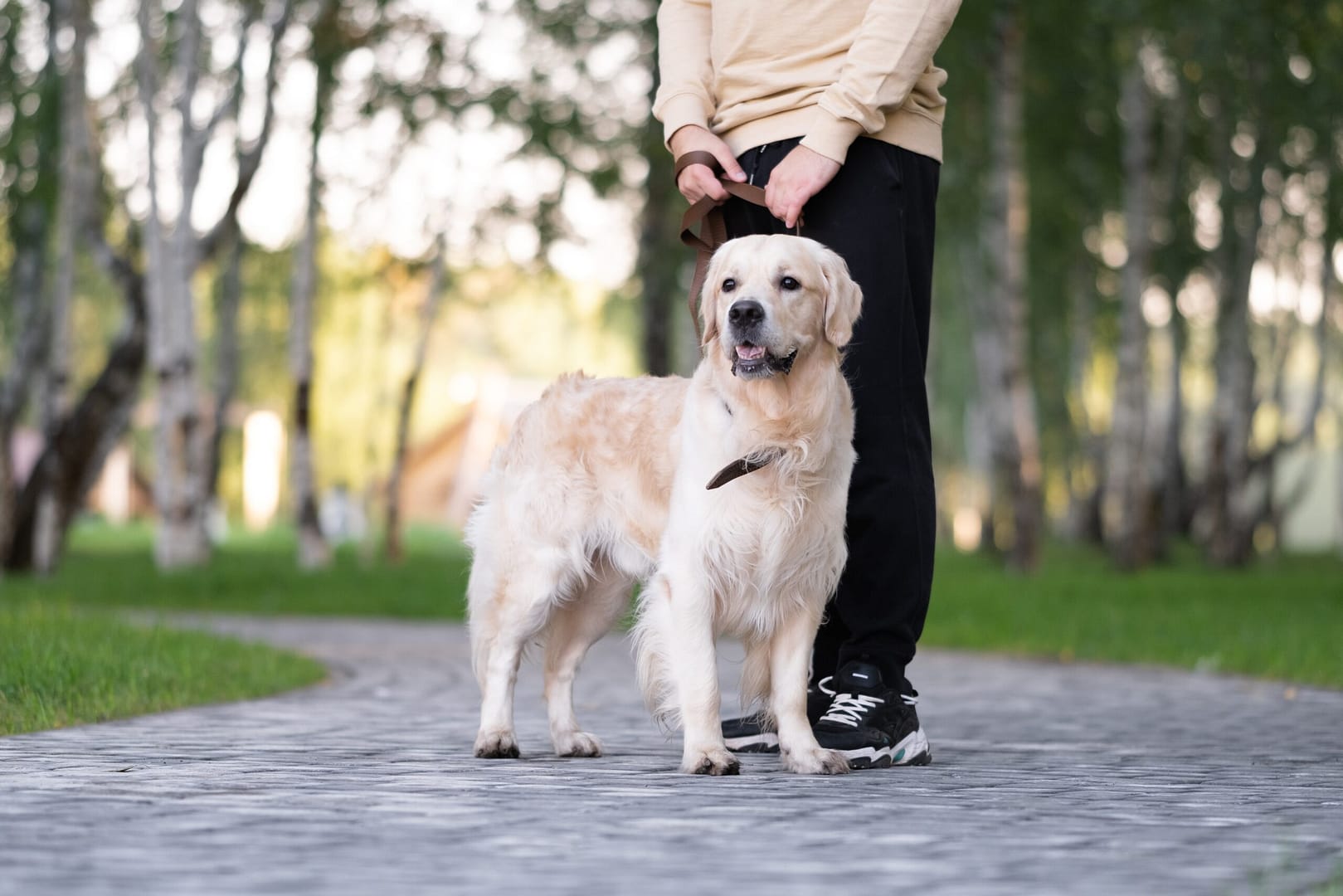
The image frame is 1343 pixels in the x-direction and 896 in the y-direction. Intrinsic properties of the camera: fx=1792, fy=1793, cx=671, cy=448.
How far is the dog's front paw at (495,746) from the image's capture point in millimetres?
5168

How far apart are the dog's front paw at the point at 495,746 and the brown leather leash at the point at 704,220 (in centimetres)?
130

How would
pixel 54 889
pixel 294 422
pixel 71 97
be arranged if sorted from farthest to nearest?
pixel 294 422 → pixel 71 97 → pixel 54 889

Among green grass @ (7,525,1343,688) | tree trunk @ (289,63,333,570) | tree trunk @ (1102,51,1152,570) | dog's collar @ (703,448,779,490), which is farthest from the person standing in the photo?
tree trunk @ (1102,51,1152,570)

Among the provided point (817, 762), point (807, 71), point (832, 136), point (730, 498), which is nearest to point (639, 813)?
point (817, 762)

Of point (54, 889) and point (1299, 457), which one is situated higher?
point (1299, 457)

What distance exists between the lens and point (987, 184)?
31266mm

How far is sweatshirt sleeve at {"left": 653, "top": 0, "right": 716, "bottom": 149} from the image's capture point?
5566mm

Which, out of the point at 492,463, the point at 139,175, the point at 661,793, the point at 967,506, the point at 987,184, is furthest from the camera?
the point at 967,506

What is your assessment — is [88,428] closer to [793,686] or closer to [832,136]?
[832,136]

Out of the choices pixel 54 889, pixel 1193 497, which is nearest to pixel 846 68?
pixel 54 889

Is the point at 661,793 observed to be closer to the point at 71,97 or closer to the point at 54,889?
the point at 54,889

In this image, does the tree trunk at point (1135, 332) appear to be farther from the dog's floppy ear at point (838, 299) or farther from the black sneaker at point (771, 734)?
the dog's floppy ear at point (838, 299)

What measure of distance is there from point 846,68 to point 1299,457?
51.8 meters

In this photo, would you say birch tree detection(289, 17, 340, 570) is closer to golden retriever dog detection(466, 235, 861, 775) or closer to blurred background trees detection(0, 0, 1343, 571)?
blurred background trees detection(0, 0, 1343, 571)
